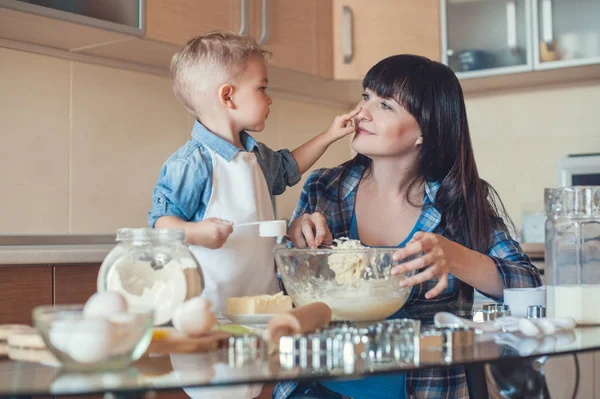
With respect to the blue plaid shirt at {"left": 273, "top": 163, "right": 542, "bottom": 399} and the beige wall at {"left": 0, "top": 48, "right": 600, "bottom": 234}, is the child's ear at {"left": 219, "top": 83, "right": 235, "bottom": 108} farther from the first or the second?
the beige wall at {"left": 0, "top": 48, "right": 600, "bottom": 234}

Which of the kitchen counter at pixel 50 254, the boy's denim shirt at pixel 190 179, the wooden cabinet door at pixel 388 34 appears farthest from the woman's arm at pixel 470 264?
the wooden cabinet door at pixel 388 34

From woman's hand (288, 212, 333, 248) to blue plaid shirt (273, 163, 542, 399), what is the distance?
186mm

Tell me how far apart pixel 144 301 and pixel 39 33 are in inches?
71.9

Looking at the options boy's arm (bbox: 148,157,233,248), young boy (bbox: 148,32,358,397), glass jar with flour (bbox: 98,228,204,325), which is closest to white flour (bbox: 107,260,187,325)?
glass jar with flour (bbox: 98,228,204,325)

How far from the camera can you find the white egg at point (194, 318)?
0.80 meters

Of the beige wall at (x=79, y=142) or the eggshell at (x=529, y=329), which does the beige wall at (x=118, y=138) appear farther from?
the eggshell at (x=529, y=329)

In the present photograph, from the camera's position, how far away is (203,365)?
71 cm

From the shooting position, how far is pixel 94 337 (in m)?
0.66

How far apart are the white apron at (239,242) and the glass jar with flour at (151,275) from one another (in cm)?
36

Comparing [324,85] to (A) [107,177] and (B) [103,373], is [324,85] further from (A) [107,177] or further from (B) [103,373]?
(B) [103,373]

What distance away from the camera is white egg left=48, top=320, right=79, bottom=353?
2.19ft

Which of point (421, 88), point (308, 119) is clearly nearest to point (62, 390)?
point (421, 88)

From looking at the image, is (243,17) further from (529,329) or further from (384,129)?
(529,329)

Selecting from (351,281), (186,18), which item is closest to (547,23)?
(186,18)
